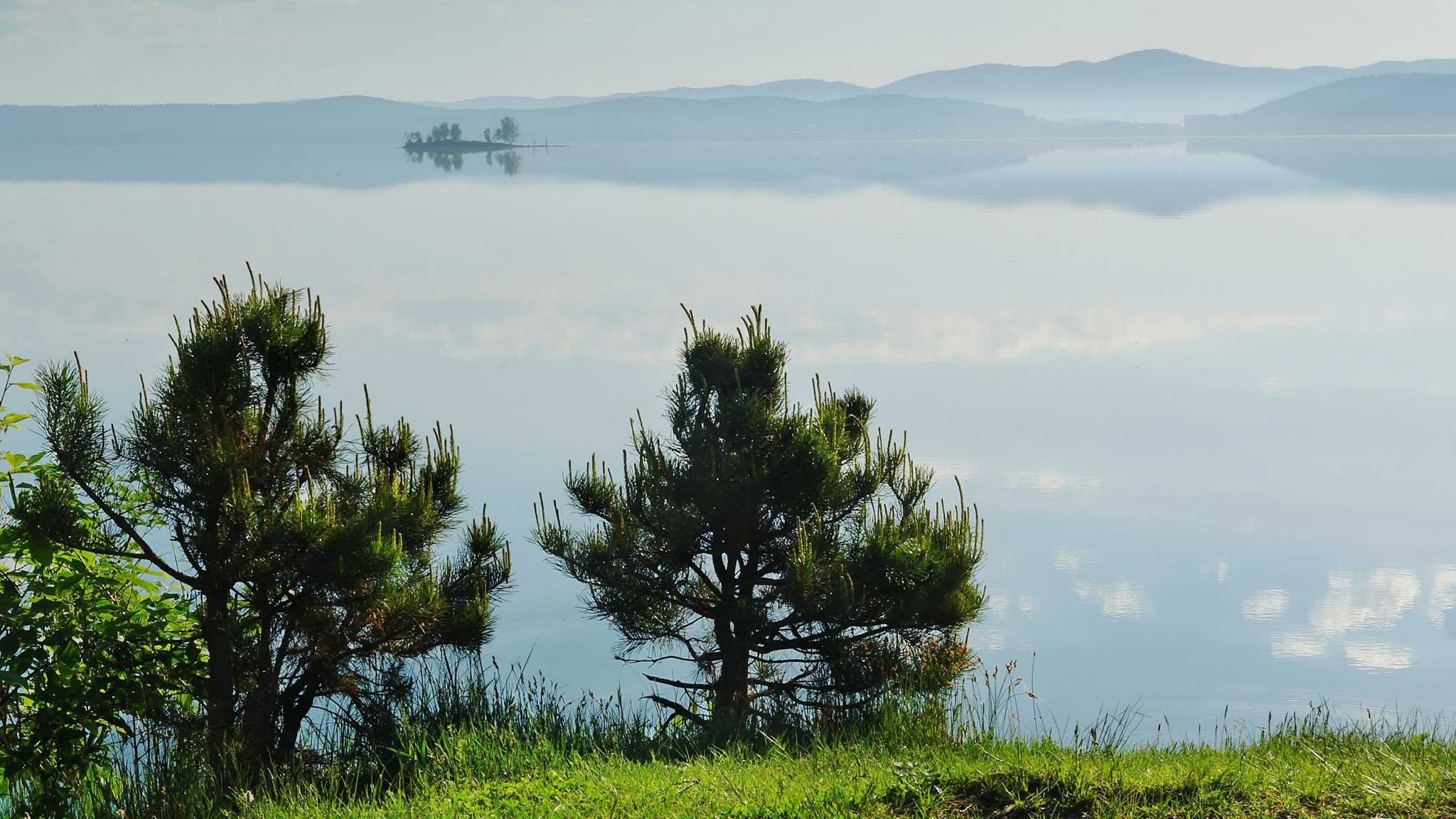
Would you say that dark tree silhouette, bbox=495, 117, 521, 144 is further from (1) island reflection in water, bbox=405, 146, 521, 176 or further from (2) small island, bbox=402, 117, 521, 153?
(1) island reflection in water, bbox=405, 146, 521, 176

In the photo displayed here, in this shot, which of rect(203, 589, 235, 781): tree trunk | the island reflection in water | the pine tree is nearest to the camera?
the pine tree

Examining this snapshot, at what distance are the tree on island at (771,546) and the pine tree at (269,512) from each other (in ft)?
3.64

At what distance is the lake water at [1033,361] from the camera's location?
1395 cm

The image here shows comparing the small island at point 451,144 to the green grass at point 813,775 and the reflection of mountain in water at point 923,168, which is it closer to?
the reflection of mountain in water at point 923,168

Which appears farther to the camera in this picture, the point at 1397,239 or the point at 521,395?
the point at 1397,239

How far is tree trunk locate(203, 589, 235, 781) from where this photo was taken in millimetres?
7188

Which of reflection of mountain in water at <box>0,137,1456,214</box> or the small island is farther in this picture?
the small island

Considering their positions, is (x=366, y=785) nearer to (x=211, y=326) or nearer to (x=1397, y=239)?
(x=211, y=326)

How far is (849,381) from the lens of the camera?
23.2 meters

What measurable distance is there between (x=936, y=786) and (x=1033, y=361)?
2145cm

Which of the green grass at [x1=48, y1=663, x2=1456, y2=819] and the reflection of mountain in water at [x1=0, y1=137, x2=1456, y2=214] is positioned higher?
the reflection of mountain in water at [x1=0, y1=137, x2=1456, y2=214]

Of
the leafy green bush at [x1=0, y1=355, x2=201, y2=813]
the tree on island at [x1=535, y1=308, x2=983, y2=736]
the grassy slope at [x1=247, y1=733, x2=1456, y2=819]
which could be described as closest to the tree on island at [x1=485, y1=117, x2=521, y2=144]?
the tree on island at [x1=535, y1=308, x2=983, y2=736]

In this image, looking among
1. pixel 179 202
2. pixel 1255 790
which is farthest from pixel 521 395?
pixel 179 202

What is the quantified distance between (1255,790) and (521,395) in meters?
17.3
